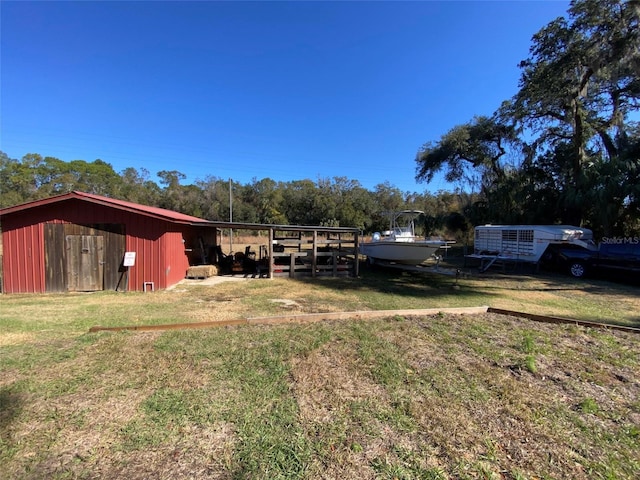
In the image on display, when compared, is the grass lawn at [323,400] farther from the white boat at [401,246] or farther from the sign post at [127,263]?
the white boat at [401,246]

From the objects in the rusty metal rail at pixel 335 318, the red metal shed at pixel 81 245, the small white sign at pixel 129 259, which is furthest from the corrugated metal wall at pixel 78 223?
the rusty metal rail at pixel 335 318

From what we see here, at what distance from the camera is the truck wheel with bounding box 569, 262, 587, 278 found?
12745 millimetres

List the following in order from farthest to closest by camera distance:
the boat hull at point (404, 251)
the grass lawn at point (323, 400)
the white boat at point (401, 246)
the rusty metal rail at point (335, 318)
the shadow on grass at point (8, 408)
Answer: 1. the white boat at point (401, 246)
2. the boat hull at point (404, 251)
3. the rusty metal rail at point (335, 318)
4. the shadow on grass at point (8, 408)
5. the grass lawn at point (323, 400)

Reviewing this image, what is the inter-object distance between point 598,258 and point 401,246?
7.33 m

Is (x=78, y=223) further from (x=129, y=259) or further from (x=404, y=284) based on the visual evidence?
(x=404, y=284)

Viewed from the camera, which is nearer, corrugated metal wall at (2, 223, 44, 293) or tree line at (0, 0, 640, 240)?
corrugated metal wall at (2, 223, 44, 293)

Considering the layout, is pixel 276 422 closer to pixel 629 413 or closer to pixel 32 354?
pixel 629 413

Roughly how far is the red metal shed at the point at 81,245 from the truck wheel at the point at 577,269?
590 inches

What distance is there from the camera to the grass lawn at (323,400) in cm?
227

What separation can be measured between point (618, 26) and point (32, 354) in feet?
72.1

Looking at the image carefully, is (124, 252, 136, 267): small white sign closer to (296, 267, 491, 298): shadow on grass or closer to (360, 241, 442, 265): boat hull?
(296, 267, 491, 298): shadow on grass

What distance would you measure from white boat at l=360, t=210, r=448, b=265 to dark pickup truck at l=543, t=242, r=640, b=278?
5560 mm

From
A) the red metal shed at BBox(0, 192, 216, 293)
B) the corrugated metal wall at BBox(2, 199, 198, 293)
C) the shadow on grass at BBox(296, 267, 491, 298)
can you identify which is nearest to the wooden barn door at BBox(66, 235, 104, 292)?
the red metal shed at BBox(0, 192, 216, 293)

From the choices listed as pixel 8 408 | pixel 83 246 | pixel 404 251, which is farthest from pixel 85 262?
pixel 404 251
